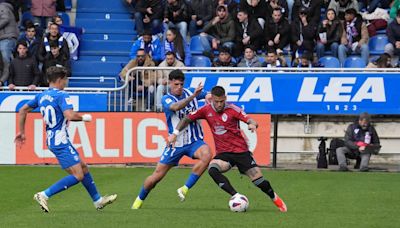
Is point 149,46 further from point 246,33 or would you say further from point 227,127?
point 227,127

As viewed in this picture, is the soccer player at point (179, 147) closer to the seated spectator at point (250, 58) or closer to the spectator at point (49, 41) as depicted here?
the seated spectator at point (250, 58)

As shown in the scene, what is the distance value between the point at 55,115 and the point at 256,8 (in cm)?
1381

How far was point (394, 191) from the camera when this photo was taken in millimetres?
17422

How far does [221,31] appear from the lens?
26.4m

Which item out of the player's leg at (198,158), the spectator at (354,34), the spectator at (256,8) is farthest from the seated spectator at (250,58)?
the player's leg at (198,158)

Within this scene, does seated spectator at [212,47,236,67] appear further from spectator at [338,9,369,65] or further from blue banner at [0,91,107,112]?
spectator at [338,9,369,65]

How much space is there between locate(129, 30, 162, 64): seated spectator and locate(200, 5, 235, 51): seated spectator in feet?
4.48

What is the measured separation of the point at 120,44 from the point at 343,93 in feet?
24.6

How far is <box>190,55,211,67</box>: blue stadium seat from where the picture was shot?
25.5 m

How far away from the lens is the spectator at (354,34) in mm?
26062

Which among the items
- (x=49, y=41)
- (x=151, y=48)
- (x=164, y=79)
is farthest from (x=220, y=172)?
(x=49, y=41)

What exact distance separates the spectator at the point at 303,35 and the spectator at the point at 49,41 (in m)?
5.69

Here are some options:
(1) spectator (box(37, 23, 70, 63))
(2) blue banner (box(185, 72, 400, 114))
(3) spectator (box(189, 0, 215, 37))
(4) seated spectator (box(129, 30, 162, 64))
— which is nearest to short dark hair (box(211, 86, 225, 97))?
(2) blue banner (box(185, 72, 400, 114))

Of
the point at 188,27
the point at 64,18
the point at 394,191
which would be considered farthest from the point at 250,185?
the point at 64,18
